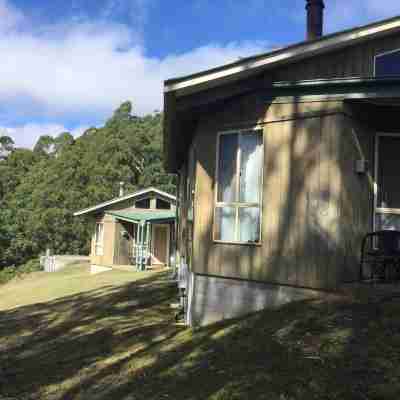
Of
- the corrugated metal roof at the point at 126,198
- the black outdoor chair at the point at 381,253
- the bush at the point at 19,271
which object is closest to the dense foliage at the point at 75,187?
the bush at the point at 19,271

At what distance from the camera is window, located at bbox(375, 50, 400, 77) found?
9094 mm

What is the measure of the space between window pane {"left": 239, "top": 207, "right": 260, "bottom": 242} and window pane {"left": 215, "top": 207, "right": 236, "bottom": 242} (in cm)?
16

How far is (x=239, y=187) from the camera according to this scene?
359 inches

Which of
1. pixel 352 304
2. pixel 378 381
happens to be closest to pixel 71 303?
pixel 352 304

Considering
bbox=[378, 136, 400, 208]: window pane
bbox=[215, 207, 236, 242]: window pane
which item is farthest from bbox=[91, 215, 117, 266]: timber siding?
bbox=[378, 136, 400, 208]: window pane

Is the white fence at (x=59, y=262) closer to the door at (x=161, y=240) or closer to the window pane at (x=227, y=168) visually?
the door at (x=161, y=240)

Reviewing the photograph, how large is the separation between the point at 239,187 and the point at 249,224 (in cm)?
69

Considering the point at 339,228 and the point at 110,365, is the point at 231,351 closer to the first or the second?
the point at 110,365

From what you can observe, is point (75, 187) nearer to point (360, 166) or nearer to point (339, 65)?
point (339, 65)

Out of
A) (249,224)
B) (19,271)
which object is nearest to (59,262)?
(19,271)

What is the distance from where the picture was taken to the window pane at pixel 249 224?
8836 mm

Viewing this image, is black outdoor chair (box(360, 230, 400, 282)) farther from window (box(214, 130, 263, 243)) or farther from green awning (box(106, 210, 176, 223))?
green awning (box(106, 210, 176, 223))

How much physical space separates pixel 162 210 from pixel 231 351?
24.6 meters

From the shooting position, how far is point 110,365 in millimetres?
7691
